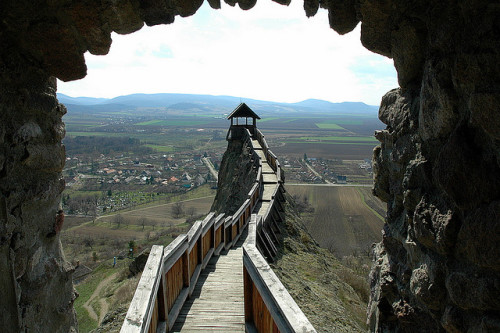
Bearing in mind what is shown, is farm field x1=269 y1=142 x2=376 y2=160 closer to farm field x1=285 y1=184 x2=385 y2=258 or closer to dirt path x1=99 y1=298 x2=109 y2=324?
farm field x1=285 y1=184 x2=385 y2=258

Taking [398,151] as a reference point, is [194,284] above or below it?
below

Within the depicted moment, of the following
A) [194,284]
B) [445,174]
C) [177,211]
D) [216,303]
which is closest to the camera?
[445,174]

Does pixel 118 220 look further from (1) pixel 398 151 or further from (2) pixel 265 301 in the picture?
(1) pixel 398 151

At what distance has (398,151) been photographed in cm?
412

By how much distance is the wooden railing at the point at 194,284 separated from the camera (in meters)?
3.42

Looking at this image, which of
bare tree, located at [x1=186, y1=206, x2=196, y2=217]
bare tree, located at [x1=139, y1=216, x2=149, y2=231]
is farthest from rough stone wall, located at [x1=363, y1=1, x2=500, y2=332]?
bare tree, located at [x1=186, y1=206, x2=196, y2=217]

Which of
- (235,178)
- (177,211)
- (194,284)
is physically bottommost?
(177,211)

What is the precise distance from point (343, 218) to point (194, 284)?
44.9 metres

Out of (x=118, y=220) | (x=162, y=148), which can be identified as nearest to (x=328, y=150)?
(x=162, y=148)

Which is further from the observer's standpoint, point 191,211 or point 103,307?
point 191,211

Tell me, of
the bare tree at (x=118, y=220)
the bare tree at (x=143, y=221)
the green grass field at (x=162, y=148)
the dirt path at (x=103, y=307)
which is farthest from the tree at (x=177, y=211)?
the green grass field at (x=162, y=148)

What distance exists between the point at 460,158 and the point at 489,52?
0.82 meters

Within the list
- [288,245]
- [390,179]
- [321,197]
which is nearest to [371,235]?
[321,197]

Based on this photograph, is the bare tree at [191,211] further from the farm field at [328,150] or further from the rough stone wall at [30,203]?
the rough stone wall at [30,203]
